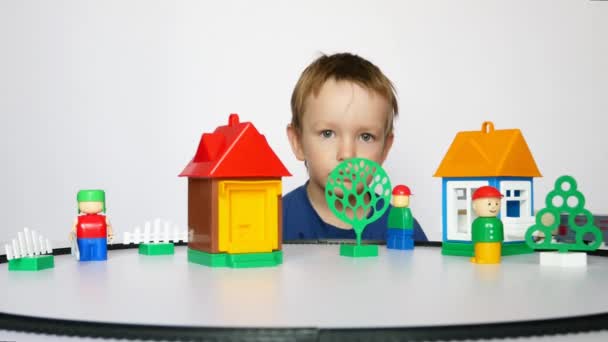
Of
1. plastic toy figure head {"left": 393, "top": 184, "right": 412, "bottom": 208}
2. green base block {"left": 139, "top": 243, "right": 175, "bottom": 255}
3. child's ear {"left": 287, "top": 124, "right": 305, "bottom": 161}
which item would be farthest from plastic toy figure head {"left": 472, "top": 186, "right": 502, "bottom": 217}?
child's ear {"left": 287, "top": 124, "right": 305, "bottom": 161}

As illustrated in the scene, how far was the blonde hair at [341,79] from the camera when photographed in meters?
2.63

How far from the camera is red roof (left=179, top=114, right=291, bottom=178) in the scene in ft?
5.07

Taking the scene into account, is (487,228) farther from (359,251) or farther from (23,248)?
(23,248)

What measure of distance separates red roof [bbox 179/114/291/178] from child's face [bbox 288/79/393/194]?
952 mm

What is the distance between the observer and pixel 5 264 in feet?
5.29

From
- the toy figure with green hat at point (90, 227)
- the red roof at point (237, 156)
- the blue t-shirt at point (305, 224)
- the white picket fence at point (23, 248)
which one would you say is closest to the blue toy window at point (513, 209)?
the red roof at point (237, 156)

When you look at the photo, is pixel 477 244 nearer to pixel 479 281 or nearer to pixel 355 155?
pixel 479 281

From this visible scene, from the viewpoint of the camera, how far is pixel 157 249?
1800mm

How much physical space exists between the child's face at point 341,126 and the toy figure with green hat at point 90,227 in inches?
42.2

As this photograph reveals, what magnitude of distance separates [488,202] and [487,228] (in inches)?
2.3

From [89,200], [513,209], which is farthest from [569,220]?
[89,200]

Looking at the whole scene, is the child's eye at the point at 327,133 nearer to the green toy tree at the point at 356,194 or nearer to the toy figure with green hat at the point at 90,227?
the green toy tree at the point at 356,194

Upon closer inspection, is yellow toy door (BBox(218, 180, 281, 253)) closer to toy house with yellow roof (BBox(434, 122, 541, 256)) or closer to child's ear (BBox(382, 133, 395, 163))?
toy house with yellow roof (BBox(434, 122, 541, 256))

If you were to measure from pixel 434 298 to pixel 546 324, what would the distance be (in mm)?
241
